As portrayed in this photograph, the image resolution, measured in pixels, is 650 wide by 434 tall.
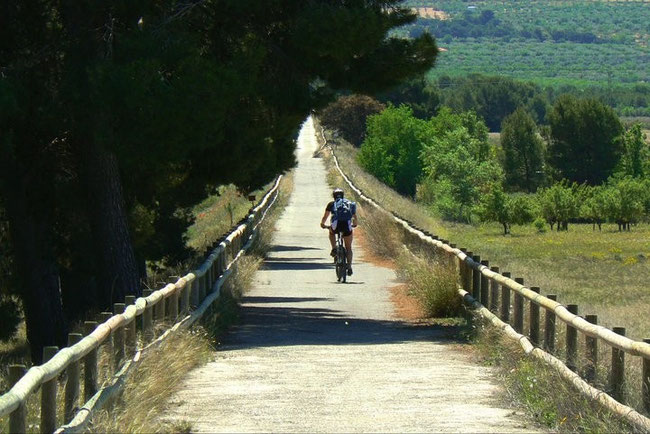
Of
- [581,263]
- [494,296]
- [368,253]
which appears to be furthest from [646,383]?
[581,263]

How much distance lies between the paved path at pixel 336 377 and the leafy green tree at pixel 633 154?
382ft

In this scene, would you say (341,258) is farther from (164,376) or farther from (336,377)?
(164,376)

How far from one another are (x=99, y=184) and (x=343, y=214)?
6.75m

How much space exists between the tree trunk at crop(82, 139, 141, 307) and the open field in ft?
22.8

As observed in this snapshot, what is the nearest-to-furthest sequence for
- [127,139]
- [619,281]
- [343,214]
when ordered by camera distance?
[127,139]
[343,214]
[619,281]

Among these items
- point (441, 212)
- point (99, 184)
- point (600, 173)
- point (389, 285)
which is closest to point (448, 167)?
point (441, 212)

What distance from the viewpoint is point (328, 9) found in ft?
60.3

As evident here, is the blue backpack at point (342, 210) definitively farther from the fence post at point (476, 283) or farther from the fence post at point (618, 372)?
the fence post at point (618, 372)

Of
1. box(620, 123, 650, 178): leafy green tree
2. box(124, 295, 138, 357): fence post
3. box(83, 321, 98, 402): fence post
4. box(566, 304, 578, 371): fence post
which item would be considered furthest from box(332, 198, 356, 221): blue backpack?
box(620, 123, 650, 178): leafy green tree

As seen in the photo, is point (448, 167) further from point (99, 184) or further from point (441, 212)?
point (99, 184)

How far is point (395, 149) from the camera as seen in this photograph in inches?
3984

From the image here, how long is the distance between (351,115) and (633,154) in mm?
34698

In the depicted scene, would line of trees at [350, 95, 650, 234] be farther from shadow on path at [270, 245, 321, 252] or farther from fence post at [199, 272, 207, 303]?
fence post at [199, 272, 207, 303]

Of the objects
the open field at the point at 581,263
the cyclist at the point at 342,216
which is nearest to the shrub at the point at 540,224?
the open field at the point at 581,263
